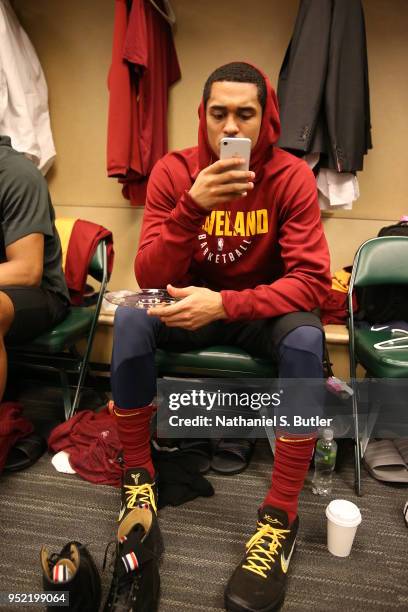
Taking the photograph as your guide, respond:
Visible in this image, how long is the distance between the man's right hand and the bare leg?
64 centimetres

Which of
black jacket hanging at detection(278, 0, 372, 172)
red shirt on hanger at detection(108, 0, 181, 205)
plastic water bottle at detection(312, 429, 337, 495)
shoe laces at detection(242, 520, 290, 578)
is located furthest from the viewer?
red shirt on hanger at detection(108, 0, 181, 205)

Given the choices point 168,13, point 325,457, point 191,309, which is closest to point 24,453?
point 191,309

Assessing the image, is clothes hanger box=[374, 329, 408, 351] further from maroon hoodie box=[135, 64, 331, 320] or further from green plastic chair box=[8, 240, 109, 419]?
green plastic chair box=[8, 240, 109, 419]

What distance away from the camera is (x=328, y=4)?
1.73 metres

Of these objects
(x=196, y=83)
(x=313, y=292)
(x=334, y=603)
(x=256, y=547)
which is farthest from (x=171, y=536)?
(x=196, y=83)

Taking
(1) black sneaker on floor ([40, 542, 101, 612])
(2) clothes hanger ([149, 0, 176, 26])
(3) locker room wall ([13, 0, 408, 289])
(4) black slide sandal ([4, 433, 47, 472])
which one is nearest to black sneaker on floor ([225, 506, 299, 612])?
(1) black sneaker on floor ([40, 542, 101, 612])

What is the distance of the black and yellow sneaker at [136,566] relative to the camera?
2.87 feet

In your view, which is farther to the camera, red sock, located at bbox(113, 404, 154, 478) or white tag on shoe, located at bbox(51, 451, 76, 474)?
white tag on shoe, located at bbox(51, 451, 76, 474)

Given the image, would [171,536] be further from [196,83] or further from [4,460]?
[196,83]

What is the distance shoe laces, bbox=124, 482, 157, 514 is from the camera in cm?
110

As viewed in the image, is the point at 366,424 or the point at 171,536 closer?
the point at 171,536

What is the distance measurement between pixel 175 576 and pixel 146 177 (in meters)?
1.66

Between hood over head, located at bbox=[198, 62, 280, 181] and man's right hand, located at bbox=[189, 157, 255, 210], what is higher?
hood over head, located at bbox=[198, 62, 280, 181]

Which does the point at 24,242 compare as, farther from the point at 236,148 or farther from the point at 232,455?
the point at 232,455
